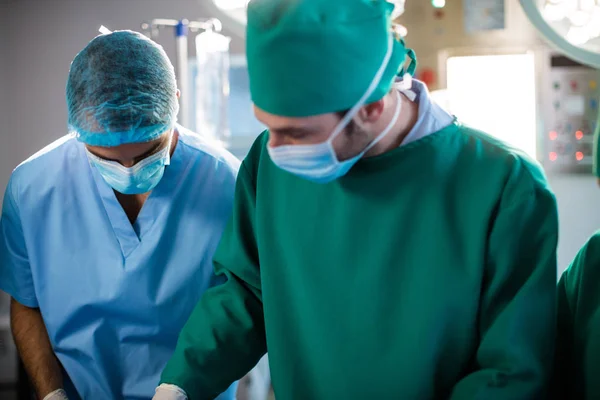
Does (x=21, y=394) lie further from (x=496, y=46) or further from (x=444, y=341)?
(x=496, y=46)

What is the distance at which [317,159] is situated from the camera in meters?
1.07

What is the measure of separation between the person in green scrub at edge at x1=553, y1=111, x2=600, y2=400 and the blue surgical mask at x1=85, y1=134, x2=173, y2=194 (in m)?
0.84

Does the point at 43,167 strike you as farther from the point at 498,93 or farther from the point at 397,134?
the point at 498,93

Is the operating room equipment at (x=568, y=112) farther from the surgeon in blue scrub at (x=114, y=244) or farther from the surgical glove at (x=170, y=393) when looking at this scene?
the surgical glove at (x=170, y=393)

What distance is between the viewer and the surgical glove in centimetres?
118

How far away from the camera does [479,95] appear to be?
9.70 ft

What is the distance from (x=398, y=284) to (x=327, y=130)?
0.96 feet

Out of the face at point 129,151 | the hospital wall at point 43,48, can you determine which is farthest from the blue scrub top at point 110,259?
the hospital wall at point 43,48

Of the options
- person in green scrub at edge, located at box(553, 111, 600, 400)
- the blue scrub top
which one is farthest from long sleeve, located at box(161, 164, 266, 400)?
person in green scrub at edge, located at box(553, 111, 600, 400)

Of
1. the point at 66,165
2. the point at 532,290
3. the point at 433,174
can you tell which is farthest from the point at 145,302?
the point at 532,290

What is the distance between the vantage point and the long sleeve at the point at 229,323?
123 cm

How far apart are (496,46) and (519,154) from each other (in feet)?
6.39

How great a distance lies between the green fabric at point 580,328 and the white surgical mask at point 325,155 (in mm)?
423

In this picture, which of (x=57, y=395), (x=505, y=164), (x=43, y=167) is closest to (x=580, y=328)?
(x=505, y=164)
